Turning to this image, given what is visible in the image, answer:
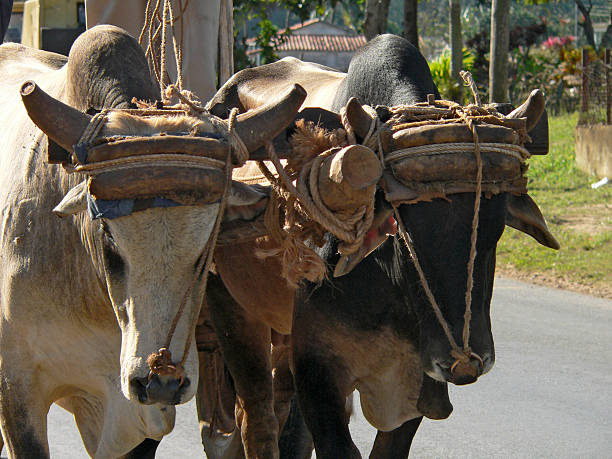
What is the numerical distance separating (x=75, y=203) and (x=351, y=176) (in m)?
0.86

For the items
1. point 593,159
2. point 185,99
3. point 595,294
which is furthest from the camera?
point 593,159

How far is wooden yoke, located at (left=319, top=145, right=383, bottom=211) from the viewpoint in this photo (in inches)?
121

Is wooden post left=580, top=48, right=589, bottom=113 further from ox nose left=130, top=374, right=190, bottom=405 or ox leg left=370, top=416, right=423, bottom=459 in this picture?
ox nose left=130, top=374, right=190, bottom=405

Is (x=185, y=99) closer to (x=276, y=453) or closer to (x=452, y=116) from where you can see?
(x=452, y=116)

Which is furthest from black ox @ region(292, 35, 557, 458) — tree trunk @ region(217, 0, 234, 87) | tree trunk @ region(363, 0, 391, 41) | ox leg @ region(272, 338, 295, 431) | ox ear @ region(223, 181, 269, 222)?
tree trunk @ region(363, 0, 391, 41)

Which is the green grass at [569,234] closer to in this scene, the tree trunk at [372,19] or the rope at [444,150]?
the tree trunk at [372,19]

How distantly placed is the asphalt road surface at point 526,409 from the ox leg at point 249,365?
1.05 meters

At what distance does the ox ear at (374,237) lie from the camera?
131 inches

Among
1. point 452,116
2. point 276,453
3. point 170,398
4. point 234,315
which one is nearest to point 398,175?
point 452,116

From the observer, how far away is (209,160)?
2980mm

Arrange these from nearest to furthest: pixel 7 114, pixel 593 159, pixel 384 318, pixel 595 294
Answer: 1. pixel 384 318
2. pixel 7 114
3. pixel 595 294
4. pixel 593 159

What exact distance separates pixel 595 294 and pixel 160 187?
6293 mm

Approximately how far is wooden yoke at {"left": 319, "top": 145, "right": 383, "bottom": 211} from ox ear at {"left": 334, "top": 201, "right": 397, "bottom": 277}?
0.52 ft

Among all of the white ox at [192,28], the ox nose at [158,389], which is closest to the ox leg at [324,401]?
the ox nose at [158,389]
